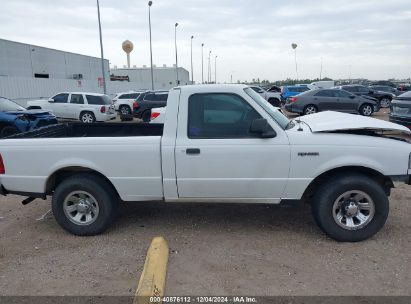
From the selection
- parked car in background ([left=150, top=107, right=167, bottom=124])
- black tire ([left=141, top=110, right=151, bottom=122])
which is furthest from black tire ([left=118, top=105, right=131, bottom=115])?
parked car in background ([left=150, top=107, right=167, bottom=124])

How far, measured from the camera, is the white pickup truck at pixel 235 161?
414 cm

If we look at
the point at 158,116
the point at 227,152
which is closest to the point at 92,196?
the point at 227,152

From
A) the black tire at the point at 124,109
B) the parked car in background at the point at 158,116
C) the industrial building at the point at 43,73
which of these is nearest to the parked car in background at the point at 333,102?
the black tire at the point at 124,109

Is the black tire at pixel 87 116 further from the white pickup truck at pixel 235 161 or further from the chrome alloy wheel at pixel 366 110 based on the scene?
the white pickup truck at pixel 235 161

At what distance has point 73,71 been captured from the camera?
1933 inches

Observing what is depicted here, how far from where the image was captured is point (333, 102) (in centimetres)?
1905

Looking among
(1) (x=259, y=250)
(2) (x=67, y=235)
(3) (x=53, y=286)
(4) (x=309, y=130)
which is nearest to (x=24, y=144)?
(2) (x=67, y=235)

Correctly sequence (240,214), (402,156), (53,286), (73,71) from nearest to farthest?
(53,286) < (402,156) < (240,214) < (73,71)

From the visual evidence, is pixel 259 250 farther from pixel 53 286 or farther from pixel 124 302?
pixel 53 286

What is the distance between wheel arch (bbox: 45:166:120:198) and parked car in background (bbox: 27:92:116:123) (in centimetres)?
1373

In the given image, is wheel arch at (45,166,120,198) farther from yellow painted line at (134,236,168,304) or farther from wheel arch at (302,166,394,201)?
wheel arch at (302,166,394,201)

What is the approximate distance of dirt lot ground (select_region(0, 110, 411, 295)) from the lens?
3475 millimetres

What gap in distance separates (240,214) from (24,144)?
9.62 feet

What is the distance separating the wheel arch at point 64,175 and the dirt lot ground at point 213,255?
0.61 m
